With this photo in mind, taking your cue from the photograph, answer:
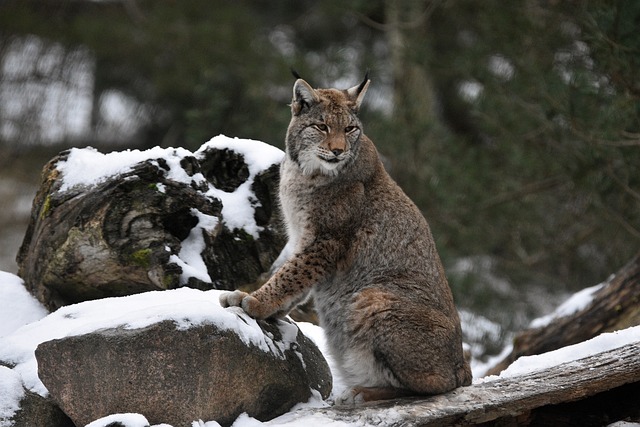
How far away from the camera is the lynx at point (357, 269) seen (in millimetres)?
5105

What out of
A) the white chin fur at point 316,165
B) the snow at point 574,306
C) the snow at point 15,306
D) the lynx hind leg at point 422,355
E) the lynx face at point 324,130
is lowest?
the snow at point 15,306

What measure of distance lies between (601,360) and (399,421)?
1.27 m

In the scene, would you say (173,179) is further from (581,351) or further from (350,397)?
(581,351)

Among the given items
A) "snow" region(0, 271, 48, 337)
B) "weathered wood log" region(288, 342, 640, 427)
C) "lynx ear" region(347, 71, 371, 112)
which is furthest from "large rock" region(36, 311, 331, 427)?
"lynx ear" region(347, 71, 371, 112)

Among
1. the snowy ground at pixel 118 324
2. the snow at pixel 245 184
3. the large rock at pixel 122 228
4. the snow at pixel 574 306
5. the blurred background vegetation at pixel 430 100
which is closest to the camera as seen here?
the snowy ground at pixel 118 324

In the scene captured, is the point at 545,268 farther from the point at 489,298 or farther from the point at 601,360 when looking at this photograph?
the point at 601,360

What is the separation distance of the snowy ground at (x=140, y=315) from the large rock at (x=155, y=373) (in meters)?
0.07

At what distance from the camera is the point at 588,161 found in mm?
8953

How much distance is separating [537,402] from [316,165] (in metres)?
2.03

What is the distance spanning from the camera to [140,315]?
4.65m

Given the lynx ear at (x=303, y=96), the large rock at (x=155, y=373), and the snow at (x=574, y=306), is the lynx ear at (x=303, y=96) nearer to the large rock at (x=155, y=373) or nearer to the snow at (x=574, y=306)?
the large rock at (x=155, y=373)

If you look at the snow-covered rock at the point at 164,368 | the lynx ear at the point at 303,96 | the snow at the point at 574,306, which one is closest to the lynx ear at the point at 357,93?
the lynx ear at the point at 303,96

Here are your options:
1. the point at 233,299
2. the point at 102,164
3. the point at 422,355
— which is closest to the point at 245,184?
the point at 102,164

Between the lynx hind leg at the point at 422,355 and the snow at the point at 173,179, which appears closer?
the lynx hind leg at the point at 422,355
